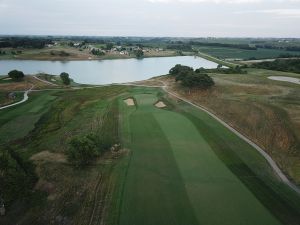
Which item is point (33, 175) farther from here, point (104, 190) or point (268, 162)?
point (268, 162)

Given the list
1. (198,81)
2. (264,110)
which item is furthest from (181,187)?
(198,81)

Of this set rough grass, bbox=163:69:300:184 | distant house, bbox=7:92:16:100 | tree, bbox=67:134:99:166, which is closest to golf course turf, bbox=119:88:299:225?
rough grass, bbox=163:69:300:184

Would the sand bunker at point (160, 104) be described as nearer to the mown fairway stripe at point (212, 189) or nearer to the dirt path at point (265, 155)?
the dirt path at point (265, 155)

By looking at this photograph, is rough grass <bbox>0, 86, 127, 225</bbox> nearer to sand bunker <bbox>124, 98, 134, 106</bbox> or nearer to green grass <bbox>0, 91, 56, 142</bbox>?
green grass <bbox>0, 91, 56, 142</bbox>

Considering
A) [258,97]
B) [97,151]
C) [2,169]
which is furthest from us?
[258,97]

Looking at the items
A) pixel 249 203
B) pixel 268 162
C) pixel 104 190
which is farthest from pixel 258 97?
pixel 104 190

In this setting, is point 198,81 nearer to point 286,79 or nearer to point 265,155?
point 286,79

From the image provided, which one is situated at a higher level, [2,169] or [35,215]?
[2,169]
